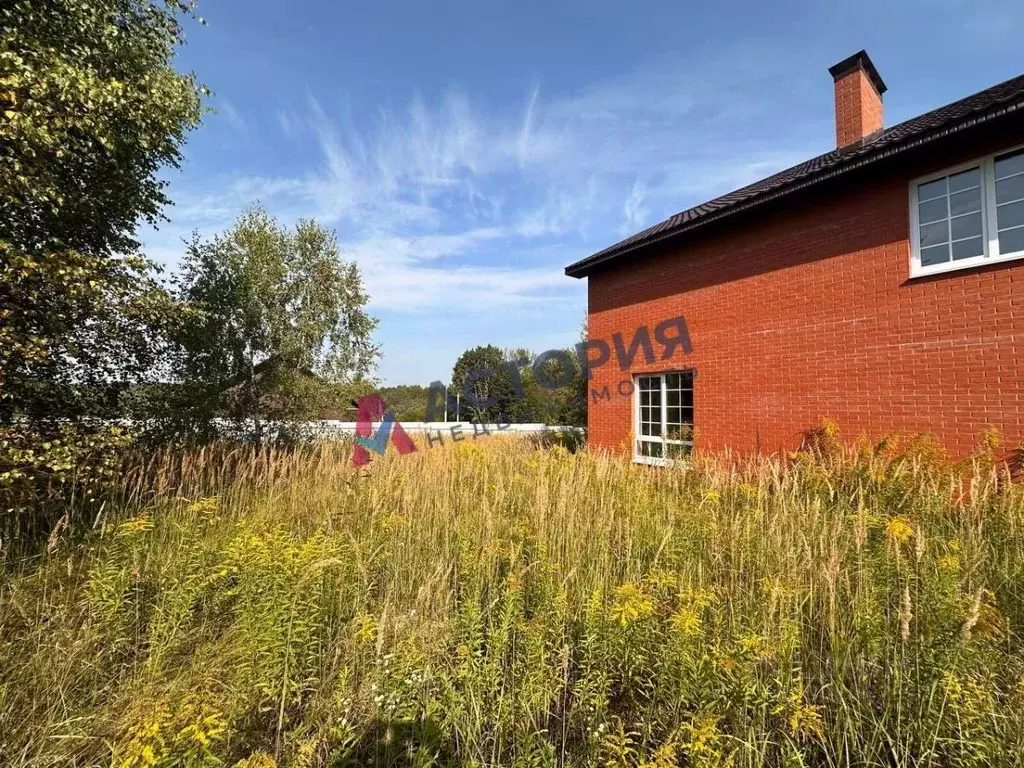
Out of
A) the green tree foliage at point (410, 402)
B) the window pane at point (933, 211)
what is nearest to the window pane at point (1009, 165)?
the window pane at point (933, 211)

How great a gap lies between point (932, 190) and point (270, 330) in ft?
38.5

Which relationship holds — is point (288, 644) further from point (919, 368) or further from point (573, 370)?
point (573, 370)

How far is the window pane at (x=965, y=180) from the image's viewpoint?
5344 millimetres

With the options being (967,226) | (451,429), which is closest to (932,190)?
(967,226)

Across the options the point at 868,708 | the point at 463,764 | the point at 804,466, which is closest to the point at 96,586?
the point at 463,764

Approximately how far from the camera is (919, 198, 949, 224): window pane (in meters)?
5.62

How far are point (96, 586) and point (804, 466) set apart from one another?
7.83m

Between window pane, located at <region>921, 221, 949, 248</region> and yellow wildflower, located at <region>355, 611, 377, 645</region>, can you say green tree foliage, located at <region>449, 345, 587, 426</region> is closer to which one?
window pane, located at <region>921, 221, 949, 248</region>

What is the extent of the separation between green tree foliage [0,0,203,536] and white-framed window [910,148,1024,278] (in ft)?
31.1

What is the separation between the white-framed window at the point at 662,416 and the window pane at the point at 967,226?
165 inches

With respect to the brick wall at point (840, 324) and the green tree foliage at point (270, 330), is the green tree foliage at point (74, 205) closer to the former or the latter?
the green tree foliage at point (270, 330)

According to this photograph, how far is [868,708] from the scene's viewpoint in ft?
5.95

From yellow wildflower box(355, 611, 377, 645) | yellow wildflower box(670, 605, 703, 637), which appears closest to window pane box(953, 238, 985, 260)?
yellow wildflower box(670, 605, 703, 637)

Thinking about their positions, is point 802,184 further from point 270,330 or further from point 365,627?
point 270,330
